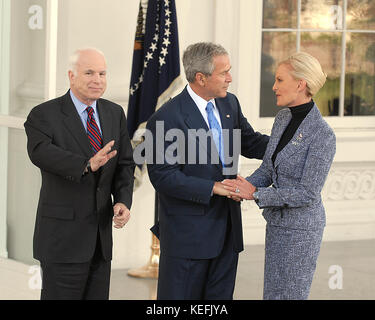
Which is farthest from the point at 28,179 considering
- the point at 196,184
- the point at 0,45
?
the point at 196,184

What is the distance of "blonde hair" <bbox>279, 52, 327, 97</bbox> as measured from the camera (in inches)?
133

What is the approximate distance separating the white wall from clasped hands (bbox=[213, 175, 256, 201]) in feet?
5.60

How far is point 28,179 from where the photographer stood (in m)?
4.83

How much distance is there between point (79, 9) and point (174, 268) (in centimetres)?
290

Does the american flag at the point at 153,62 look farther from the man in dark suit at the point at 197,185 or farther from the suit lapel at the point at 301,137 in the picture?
the suit lapel at the point at 301,137

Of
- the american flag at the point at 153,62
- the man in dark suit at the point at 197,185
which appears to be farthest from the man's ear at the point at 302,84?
the american flag at the point at 153,62

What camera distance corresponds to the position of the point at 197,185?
3379 mm

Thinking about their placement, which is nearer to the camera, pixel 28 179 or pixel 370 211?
pixel 28 179

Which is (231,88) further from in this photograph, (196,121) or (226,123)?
(196,121)

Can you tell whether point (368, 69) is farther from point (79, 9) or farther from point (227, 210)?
→ point (227, 210)

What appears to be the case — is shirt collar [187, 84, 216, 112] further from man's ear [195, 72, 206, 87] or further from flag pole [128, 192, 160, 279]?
flag pole [128, 192, 160, 279]

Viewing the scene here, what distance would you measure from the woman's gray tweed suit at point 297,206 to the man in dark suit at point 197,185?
0.20 metres

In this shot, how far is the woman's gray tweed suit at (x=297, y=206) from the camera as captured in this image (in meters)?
3.32

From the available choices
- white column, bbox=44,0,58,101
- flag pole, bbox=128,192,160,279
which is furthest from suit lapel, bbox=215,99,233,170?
flag pole, bbox=128,192,160,279
